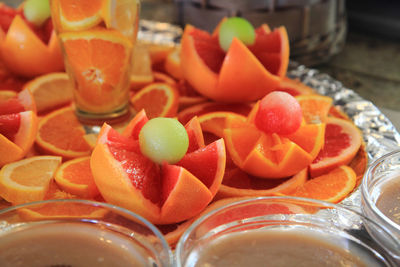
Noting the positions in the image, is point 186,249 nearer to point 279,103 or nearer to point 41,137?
point 279,103

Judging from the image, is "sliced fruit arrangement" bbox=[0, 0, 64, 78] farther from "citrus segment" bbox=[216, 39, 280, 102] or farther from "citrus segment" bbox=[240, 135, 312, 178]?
"citrus segment" bbox=[240, 135, 312, 178]

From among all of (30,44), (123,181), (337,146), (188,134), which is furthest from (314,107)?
(30,44)

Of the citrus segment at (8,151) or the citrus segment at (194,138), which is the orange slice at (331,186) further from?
the citrus segment at (8,151)

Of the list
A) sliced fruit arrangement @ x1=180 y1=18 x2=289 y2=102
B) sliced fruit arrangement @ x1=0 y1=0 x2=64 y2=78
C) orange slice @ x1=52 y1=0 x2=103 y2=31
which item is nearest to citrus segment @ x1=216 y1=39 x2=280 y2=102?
sliced fruit arrangement @ x1=180 y1=18 x2=289 y2=102

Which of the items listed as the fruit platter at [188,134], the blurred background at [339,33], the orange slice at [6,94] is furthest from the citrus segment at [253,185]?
the orange slice at [6,94]

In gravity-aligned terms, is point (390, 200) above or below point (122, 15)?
below

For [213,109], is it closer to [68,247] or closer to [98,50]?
[98,50]
